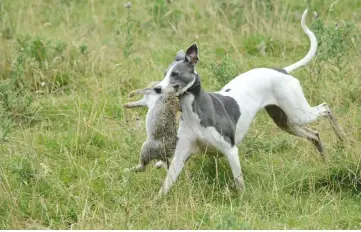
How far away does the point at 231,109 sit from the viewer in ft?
20.9

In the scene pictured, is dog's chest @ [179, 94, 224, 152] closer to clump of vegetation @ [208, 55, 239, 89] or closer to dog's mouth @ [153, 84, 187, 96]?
dog's mouth @ [153, 84, 187, 96]

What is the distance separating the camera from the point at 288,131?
7008 millimetres

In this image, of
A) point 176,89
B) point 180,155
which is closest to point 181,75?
point 176,89

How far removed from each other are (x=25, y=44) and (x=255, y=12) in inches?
112

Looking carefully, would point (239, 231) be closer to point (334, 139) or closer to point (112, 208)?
point (112, 208)

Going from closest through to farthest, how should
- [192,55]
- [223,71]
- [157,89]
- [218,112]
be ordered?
[157,89]
[192,55]
[218,112]
[223,71]

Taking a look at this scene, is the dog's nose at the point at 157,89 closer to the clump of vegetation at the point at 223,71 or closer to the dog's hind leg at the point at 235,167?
the dog's hind leg at the point at 235,167

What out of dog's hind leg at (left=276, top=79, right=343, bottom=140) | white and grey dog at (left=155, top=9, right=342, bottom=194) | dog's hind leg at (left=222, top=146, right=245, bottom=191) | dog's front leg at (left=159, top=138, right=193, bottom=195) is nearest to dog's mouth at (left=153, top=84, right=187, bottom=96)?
white and grey dog at (left=155, top=9, right=342, bottom=194)

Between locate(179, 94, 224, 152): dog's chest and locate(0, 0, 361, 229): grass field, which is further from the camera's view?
locate(179, 94, 224, 152): dog's chest

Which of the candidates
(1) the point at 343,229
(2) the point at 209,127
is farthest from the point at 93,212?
(1) the point at 343,229

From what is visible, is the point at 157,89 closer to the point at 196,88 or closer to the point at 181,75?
the point at 181,75

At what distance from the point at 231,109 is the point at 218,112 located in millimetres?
256

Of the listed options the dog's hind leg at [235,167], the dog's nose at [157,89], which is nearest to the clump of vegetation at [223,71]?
the dog's hind leg at [235,167]

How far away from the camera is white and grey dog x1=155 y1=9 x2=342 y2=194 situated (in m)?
5.86
